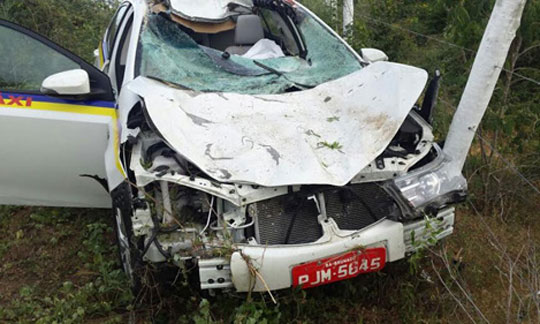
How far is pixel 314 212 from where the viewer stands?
9.70 feet

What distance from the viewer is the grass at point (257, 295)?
306 cm

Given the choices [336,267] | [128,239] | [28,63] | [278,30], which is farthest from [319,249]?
[278,30]

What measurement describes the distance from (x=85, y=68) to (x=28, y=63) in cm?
39

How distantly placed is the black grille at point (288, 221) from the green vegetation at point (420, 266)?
33 centimetres

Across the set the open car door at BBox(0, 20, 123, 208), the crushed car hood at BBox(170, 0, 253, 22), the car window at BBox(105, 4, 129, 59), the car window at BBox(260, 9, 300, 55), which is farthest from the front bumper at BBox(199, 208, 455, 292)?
the car window at BBox(105, 4, 129, 59)

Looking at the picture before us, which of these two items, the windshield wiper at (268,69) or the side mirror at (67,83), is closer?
the side mirror at (67,83)

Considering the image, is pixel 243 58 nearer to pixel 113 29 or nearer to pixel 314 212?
pixel 113 29

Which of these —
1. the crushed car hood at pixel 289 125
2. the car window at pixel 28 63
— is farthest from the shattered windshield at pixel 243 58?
the car window at pixel 28 63

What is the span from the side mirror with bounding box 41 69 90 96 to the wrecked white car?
0.4 inches

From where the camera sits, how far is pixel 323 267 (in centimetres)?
276

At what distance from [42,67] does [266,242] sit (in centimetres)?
193

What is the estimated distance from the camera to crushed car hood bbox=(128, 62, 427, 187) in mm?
2799

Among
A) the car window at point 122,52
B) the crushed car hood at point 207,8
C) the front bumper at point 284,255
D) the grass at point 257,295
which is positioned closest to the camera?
the front bumper at point 284,255

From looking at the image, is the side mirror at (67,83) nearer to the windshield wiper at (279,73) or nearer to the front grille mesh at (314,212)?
the windshield wiper at (279,73)
